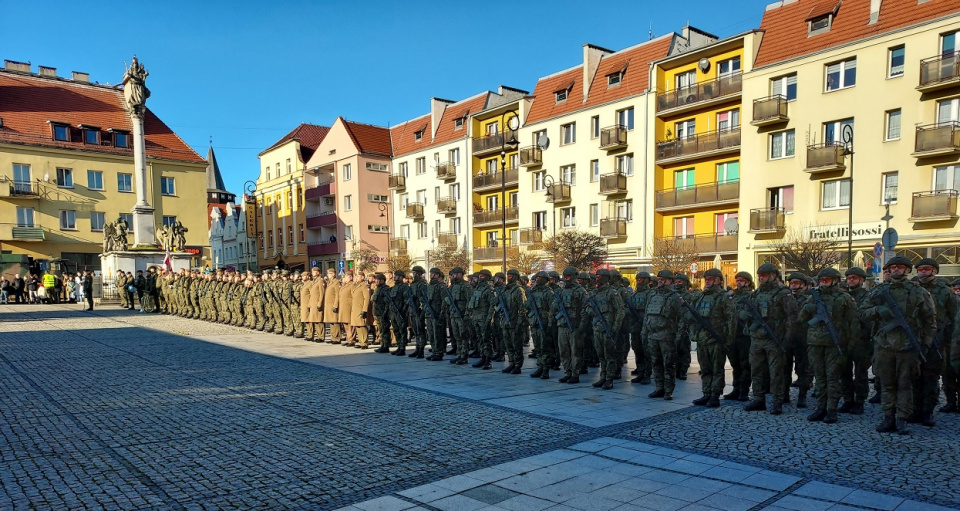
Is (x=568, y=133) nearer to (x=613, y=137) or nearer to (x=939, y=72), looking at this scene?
(x=613, y=137)

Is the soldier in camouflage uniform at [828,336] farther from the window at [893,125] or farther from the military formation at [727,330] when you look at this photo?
the window at [893,125]

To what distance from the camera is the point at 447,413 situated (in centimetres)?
764

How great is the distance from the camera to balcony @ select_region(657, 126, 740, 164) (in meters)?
29.0

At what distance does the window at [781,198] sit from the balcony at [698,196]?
1.54 meters

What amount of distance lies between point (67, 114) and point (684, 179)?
4334cm

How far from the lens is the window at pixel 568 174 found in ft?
120

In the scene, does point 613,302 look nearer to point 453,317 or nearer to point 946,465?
point 453,317

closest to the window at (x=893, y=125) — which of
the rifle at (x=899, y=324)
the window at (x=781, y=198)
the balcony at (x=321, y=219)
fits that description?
the window at (x=781, y=198)

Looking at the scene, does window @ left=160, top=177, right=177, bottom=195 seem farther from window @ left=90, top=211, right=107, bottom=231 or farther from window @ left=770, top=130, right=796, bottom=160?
window @ left=770, top=130, right=796, bottom=160

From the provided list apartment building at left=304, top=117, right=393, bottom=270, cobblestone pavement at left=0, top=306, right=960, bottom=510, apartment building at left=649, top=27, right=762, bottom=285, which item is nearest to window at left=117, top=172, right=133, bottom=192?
apartment building at left=304, top=117, right=393, bottom=270

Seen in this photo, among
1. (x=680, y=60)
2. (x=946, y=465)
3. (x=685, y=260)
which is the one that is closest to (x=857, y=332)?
(x=946, y=465)

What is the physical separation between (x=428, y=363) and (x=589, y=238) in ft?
63.3

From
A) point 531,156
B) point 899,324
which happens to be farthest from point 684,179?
point 899,324

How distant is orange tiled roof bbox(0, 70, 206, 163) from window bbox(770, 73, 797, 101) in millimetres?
40788
